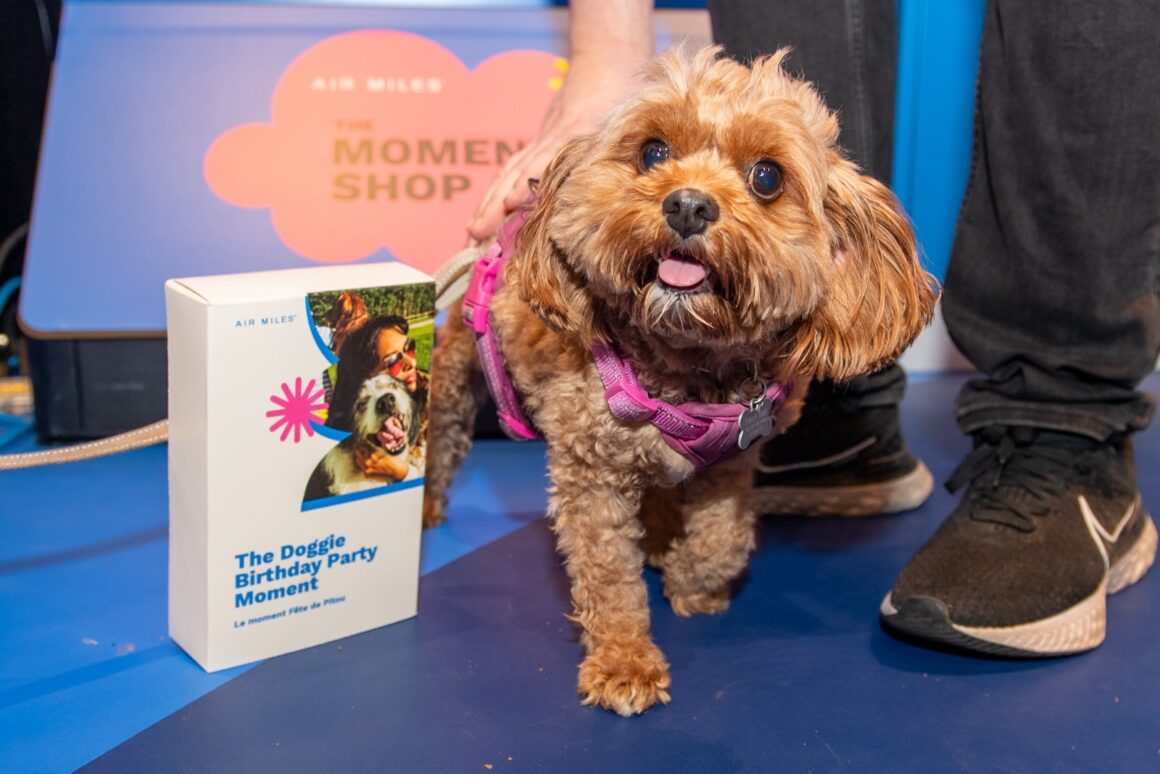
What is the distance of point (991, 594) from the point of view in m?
1.36

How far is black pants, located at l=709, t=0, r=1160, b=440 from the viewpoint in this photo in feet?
4.40

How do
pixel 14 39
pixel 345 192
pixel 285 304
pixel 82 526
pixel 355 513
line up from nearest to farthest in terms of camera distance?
pixel 285 304 < pixel 355 513 < pixel 82 526 < pixel 345 192 < pixel 14 39

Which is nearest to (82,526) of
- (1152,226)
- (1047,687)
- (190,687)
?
(190,687)

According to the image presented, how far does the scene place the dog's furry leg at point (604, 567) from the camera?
4.17 ft

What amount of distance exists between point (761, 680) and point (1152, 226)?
757mm

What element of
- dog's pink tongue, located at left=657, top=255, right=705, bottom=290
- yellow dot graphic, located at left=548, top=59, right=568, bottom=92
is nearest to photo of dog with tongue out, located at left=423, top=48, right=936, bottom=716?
dog's pink tongue, located at left=657, top=255, right=705, bottom=290

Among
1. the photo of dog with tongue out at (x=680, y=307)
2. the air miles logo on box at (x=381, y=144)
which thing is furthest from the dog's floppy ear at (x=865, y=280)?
the air miles logo on box at (x=381, y=144)

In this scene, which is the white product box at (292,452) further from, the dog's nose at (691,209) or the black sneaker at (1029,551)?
the black sneaker at (1029,551)

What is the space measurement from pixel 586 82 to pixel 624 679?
794mm

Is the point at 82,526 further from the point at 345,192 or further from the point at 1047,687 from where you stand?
the point at 1047,687

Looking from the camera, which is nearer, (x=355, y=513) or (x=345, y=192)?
(x=355, y=513)

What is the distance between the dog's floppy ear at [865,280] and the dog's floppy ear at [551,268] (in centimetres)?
25

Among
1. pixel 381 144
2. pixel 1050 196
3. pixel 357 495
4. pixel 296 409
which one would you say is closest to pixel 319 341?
pixel 296 409

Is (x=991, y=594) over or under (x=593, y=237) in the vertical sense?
Result: under
